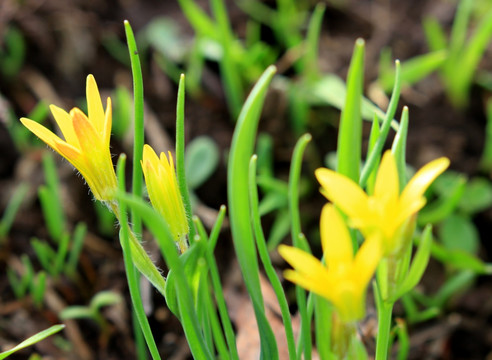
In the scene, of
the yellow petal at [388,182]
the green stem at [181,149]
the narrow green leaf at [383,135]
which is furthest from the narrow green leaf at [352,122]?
the green stem at [181,149]

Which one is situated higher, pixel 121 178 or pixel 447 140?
pixel 121 178

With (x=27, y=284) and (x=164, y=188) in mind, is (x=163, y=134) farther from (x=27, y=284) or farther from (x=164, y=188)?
(x=164, y=188)

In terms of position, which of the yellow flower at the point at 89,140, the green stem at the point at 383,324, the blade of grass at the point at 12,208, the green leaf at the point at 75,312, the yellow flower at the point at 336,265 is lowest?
the green leaf at the point at 75,312

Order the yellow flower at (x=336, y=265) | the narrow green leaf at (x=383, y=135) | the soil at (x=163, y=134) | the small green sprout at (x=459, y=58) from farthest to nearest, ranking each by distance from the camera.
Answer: the small green sprout at (x=459, y=58)
the soil at (x=163, y=134)
the narrow green leaf at (x=383, y=135)
the yellow flower at (x=336, y=265)

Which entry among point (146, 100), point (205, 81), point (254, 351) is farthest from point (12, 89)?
point (254, 351)

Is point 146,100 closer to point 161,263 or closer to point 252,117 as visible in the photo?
point 161,263

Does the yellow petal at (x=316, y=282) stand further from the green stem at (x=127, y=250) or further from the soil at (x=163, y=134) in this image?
the soil at (x=163, y=134)

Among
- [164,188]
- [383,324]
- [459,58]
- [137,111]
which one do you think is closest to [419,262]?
[383,324]
